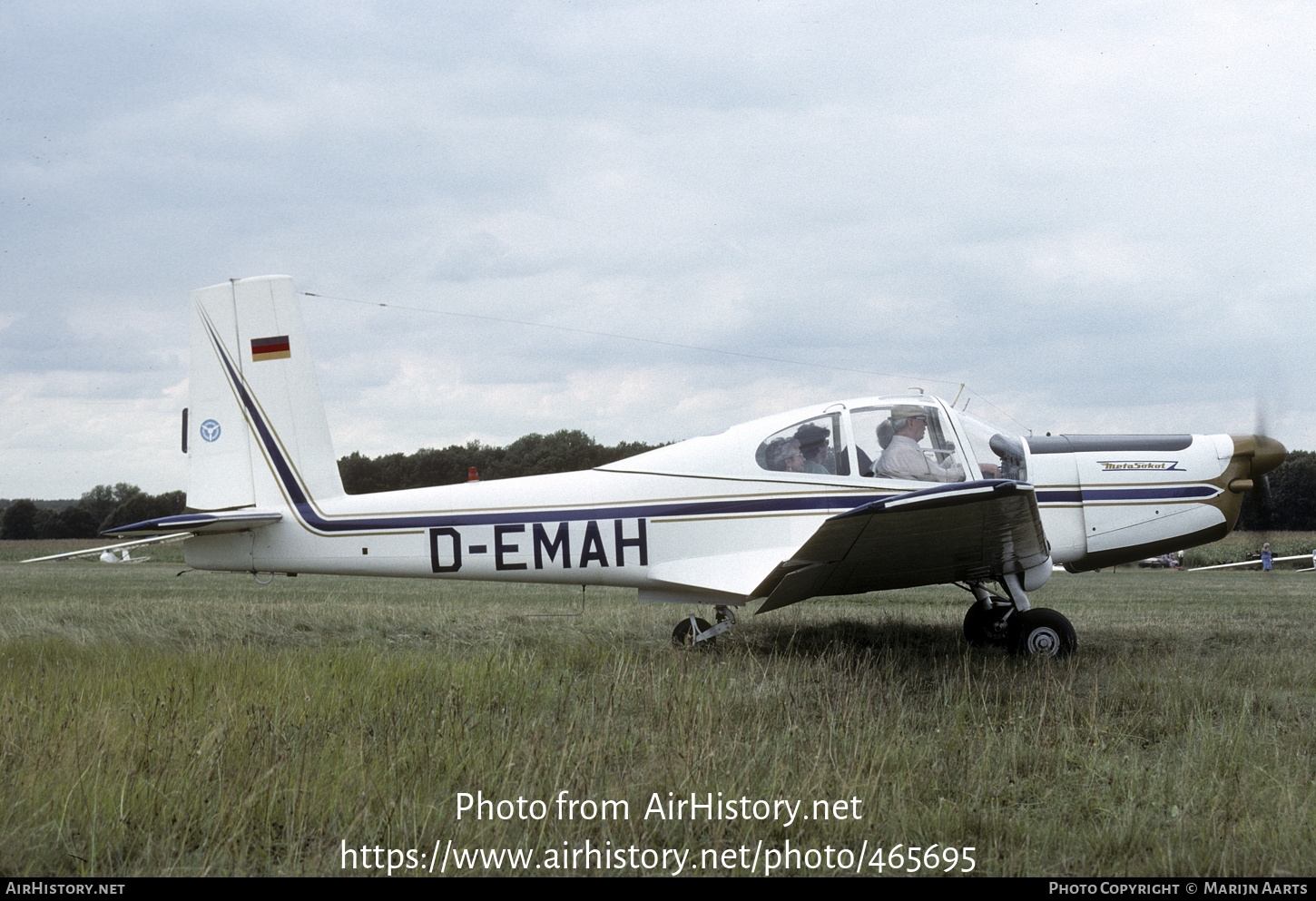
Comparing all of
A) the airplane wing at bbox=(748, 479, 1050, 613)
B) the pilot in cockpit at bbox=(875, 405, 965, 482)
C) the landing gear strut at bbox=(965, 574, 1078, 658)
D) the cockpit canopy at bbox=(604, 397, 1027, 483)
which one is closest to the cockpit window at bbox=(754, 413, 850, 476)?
the cockpit canopy at bbox=(604, 397, 1027, 483)

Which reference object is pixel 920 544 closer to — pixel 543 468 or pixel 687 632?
pixel 687 632

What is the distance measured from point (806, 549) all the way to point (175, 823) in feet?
12.3

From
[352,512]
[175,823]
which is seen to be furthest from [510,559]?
[175,823]

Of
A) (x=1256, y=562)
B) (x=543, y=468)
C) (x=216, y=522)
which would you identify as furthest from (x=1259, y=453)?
(x=1256, y=562)

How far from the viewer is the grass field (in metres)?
2.78

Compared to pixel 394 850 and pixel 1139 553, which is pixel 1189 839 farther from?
pixel 1139 553

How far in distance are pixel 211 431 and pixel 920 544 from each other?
5629mm

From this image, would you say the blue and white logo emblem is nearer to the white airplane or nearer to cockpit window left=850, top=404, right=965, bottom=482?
the white airplane

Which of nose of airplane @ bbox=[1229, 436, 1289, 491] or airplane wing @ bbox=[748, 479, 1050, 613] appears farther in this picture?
nose of airplane @ bbox=[1229, 436, 1289, 491]

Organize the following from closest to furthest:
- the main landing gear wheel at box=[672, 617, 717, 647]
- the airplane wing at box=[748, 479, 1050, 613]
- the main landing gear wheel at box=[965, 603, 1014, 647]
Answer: the airplane wing at box=[748, 479, 1050, 613] < the main landing gear wheel at box=[672, 617, 717, 647] < the main landing gear wheel at box=[965, 603, 1014, 647]

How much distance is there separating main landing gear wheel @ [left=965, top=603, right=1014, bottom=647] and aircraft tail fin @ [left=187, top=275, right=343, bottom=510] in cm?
543

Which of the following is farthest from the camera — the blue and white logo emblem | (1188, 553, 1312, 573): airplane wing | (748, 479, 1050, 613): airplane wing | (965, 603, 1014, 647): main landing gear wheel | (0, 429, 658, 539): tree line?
(1188, 553, 1312, 573): airplane wing

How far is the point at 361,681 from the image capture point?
4.74 meters

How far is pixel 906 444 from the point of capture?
655 centimetres
